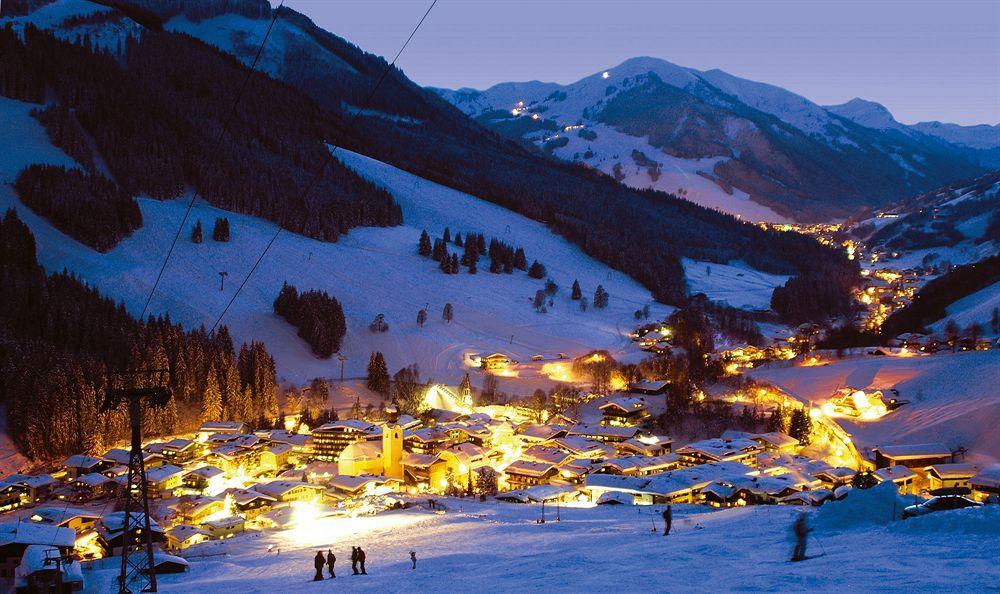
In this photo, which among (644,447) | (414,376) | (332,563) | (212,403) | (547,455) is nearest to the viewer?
(332,563)

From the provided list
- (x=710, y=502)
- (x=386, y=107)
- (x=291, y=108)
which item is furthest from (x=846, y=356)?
(x=386, y=107)

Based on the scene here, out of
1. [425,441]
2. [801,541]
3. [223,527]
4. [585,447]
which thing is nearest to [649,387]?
[585,447]

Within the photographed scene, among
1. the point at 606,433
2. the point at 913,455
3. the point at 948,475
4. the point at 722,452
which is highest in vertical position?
the point at 606,433

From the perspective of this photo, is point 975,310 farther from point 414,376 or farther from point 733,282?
point 414,376

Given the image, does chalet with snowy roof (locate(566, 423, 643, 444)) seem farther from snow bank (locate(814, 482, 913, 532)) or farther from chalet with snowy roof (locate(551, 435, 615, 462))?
snow bank (locate(814, 482, 913, 532))

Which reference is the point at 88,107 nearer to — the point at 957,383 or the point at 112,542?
the point at 112,542

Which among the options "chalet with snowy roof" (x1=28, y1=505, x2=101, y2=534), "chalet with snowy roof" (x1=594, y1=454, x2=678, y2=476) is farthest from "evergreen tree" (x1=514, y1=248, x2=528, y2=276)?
"chalet with snowy roof" (x1=28, y1=505, x2=101, y2=534)
